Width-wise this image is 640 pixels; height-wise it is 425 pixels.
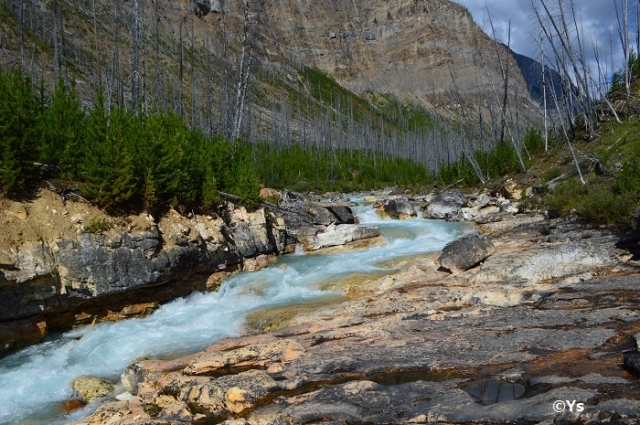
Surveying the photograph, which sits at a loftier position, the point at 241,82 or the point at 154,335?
the point at 241,82

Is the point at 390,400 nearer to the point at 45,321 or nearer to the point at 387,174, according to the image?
the point at 45,321

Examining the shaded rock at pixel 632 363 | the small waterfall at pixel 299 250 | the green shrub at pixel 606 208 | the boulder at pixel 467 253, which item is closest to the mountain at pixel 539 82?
the green shrub at pixel 606 208

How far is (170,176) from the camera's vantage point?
42.1 feet

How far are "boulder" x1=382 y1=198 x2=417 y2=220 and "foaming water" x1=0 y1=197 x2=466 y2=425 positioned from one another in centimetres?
1023

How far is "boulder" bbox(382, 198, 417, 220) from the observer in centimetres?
2662

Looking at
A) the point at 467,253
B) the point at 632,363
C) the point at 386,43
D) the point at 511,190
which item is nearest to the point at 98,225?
the point at 467,253

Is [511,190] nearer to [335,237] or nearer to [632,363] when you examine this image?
[335,237]

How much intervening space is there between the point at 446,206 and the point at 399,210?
2.78 m

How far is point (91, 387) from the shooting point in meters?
7.36

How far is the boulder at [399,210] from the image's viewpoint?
2662 cm

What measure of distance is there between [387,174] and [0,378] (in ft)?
163

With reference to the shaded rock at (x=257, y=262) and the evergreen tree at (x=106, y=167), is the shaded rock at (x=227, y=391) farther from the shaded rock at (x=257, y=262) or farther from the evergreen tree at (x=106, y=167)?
the shaded rock at (x=257, y=262)

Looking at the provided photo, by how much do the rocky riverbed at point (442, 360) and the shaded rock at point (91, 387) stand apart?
1.38 feet

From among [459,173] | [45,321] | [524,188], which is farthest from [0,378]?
[459,173]
